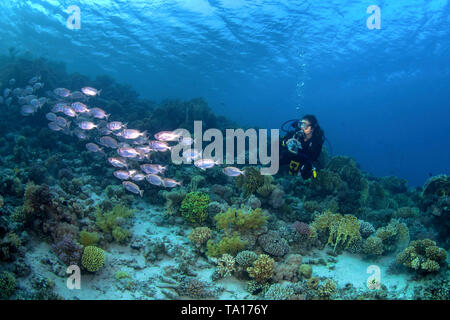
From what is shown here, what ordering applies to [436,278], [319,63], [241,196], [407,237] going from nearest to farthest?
[436,278] < [407,237] < [241,196] < [319,63]

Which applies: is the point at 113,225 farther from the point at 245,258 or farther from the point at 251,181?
the point at 251,181

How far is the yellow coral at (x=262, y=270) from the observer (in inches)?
203

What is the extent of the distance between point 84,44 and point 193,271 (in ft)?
135

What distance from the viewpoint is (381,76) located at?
36250 mm

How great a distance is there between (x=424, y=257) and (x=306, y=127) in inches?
186

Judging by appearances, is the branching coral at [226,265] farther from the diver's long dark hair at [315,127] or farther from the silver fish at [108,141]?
the silver fish at [108,141]

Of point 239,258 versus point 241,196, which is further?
point 241,196

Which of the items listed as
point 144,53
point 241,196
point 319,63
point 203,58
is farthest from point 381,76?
point 241,196

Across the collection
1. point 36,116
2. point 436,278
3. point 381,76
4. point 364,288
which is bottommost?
point 364,288

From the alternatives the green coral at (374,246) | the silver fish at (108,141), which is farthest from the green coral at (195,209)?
the green coral at (374,246)

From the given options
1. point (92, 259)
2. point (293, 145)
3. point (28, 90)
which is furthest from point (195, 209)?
point (28, 90)

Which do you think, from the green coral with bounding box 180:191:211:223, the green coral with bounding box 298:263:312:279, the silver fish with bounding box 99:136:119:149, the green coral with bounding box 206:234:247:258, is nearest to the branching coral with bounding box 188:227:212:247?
the green coral with bounding box 206:234:247:258

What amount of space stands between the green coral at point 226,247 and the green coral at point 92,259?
2.43 m
